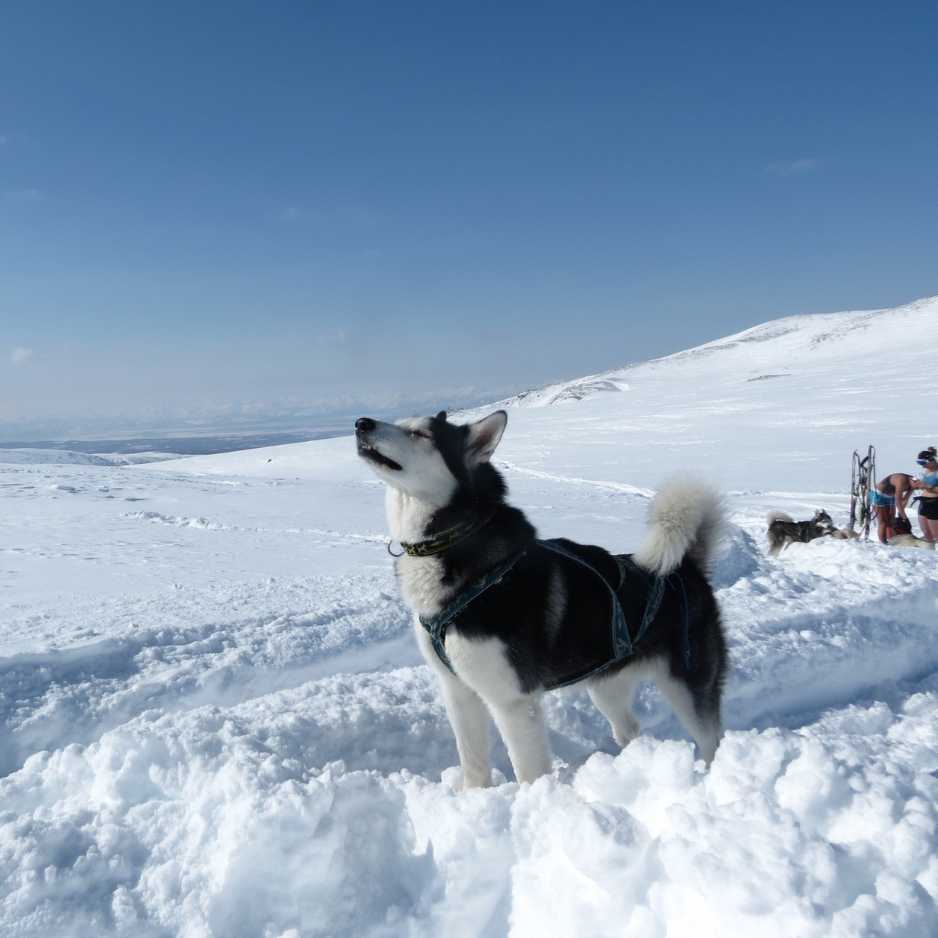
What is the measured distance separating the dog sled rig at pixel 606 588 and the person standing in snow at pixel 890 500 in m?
9.27

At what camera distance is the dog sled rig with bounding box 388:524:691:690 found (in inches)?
117

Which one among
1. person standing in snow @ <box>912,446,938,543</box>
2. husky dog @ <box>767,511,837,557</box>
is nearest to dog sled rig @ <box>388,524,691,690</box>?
husky dog @ <box>767,511,837,557</box>

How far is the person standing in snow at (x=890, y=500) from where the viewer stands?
35.3 feet

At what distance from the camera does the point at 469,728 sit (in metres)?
3.20

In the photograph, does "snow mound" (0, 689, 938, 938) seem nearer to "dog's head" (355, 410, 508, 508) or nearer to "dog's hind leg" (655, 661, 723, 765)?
"dog's hind leg" (655, 661, 723, 765)

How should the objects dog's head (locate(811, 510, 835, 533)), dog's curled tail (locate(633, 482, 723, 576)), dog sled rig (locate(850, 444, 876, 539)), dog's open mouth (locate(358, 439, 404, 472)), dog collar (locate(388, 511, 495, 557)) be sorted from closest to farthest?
dog's open mouth (locate(358, 439, 404, 472)) → dog collar (locate(388, 511, 495, 557)) → dog's curled tail (locate(633, 482, 723, 576)) → dog's head (locate(811, 510, 835, 533)) → dog sled rig (locate(850, 444, 876, 539))

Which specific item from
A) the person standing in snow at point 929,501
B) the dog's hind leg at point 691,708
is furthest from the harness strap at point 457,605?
the person standing in snow at point 929,501

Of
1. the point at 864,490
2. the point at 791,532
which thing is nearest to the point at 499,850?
the point at 791,532

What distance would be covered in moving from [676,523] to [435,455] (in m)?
1.33

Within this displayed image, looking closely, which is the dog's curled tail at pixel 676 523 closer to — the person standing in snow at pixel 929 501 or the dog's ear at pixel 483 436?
the dog's ear at pixel 483 436

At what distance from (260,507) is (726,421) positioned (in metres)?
32.4

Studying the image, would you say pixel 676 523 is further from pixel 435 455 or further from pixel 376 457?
pixel 376 457

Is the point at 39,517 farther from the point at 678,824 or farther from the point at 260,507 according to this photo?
the point at 678,824

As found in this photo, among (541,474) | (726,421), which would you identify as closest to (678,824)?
(541,474)
